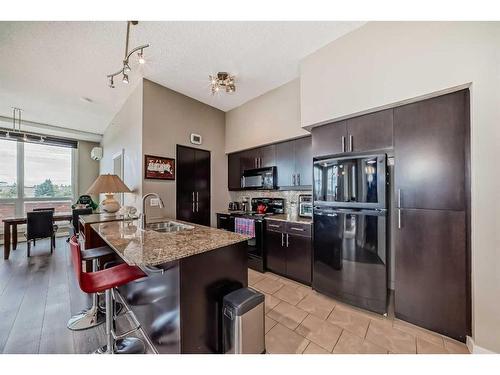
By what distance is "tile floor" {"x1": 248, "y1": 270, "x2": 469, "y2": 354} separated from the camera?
1546 millimetres

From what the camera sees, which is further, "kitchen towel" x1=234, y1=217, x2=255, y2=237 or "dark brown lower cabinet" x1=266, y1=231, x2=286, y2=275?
"kitchen towel" x1=234, y1=217, x2=255, y2=237

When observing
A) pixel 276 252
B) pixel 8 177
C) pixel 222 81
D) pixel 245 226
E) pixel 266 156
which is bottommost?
pixel 276 252

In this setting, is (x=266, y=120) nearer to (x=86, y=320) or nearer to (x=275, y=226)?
(x=275, y=226)

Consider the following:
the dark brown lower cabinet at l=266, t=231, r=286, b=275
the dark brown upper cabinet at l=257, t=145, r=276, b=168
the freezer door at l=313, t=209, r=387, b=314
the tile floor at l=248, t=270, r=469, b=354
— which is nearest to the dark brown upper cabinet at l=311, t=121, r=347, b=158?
the freezer door at l=313, t=209, r=387, b=314

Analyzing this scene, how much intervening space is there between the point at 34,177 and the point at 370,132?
7827 mm

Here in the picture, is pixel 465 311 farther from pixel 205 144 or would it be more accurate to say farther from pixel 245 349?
pixel 205 144

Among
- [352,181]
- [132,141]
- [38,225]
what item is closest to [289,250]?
[352,181]

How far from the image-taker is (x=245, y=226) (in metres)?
3.25

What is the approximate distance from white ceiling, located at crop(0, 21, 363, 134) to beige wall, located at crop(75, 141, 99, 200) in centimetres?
246

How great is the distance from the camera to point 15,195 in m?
5.04

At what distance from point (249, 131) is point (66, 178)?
5882mm

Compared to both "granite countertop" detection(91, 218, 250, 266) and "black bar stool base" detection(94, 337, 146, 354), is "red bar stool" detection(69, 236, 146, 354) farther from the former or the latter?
"granite countertop" detection(91, 218, 250, 266)

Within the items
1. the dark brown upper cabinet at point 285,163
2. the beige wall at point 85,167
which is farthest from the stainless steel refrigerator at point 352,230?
the beige wall at point 85,167
